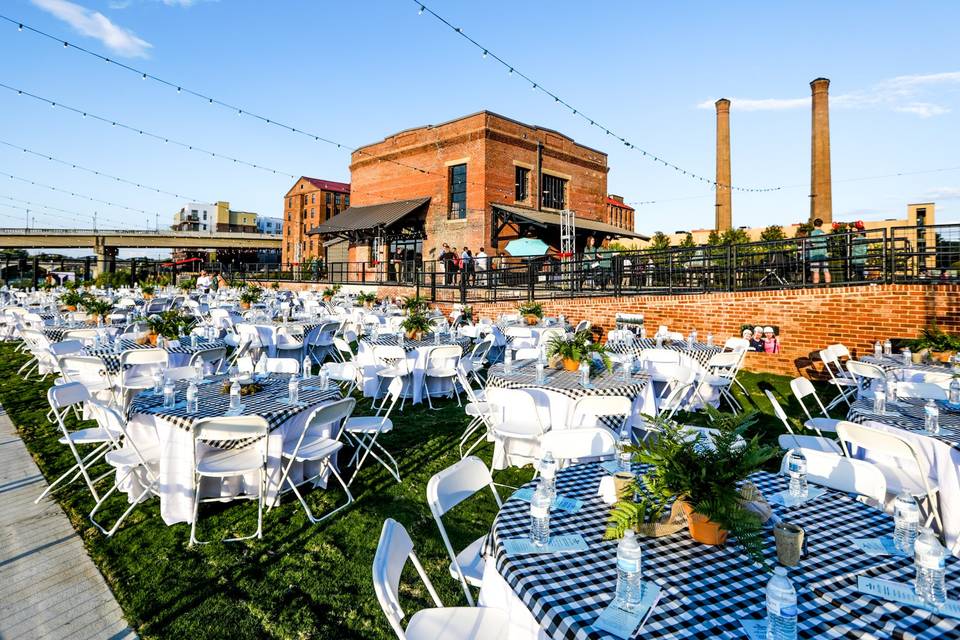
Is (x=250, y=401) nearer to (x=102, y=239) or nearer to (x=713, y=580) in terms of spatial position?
(x=713, y=580)

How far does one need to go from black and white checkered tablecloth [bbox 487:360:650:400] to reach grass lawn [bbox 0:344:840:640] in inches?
34.0

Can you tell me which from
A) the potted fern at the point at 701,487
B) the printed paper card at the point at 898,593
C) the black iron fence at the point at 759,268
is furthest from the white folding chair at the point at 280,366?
the black iron fence at the point at 759,268

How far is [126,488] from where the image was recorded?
174 inches

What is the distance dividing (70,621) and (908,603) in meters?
3.86

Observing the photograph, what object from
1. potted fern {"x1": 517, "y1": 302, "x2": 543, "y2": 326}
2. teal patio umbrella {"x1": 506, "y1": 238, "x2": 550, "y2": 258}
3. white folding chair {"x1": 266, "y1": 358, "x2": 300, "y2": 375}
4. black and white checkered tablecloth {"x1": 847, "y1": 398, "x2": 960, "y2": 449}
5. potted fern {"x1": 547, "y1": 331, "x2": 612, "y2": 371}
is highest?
teal patio umbrella {"x1": 506, "y1": 238, "x2": 550, "y2": 258}

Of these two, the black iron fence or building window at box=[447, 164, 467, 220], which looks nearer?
the black iron fence

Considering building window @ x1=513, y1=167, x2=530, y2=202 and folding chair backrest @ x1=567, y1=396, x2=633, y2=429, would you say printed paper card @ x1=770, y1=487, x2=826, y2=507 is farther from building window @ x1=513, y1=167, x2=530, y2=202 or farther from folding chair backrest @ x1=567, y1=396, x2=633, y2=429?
building window @ x1=513, y1=167, x2=530, y2=202

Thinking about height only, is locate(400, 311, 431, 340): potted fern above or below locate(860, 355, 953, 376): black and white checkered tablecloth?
above

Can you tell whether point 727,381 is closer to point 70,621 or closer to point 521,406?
point 521,406

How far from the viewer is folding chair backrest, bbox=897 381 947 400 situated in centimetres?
467

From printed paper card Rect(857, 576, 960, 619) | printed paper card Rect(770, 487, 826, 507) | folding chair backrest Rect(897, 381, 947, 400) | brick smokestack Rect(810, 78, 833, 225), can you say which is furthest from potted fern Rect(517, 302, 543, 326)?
brick smokestack Rect(810, 78, 833, 225)

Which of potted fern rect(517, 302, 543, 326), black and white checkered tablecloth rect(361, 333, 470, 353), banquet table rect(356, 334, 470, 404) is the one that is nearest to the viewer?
banquet table rect(356, 334, 470, 404)

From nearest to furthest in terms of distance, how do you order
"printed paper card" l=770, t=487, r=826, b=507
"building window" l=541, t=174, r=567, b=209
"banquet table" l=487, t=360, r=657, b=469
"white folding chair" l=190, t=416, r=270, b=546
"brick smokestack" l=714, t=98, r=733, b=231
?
"printed paper card" l=770, t=487, r=826, b=507 → "white folding chair" l=190, t=416, r=270, b=546 → "banquet table" l=487, t=360, r=657, b=469 → "building window" l=541, t=174, r=567, b=209 → "brick smokestack" l=714, t=98, r=733, b=231

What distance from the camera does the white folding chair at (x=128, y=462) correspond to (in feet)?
13.0
